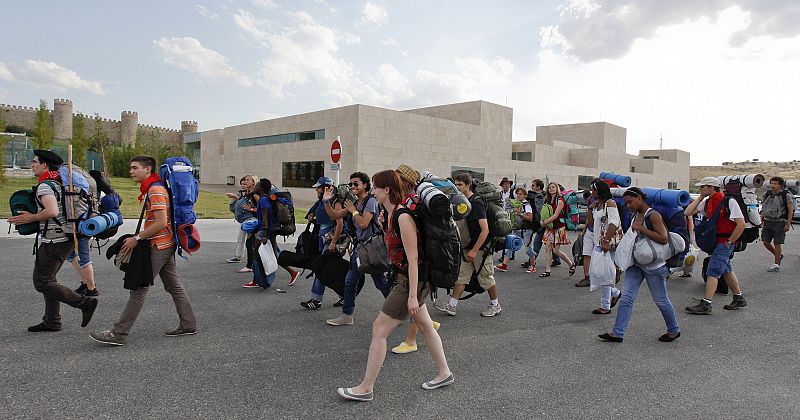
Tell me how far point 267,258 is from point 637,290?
4489 mm

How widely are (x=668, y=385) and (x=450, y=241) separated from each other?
2114 millimetres

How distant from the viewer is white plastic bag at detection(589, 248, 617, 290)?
573cm

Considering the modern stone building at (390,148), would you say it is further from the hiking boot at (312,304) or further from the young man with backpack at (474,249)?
the young man with backpack at (474,249)

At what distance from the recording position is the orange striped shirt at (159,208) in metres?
4.14

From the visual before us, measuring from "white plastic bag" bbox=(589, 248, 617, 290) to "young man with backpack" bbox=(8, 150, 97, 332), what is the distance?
5486 millimetres

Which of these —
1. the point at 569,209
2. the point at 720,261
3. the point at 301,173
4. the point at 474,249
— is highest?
the point at 301,173

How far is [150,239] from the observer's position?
428 cm

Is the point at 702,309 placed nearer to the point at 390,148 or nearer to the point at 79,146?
the point at 390,148

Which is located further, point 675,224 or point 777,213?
point 777,213

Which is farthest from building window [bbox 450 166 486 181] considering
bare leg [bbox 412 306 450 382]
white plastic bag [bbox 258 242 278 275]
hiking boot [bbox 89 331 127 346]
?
bare leg [bbox 412 306 450 382]

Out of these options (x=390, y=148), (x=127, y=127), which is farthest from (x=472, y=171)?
(x=127, y=127)

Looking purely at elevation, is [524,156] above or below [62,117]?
below

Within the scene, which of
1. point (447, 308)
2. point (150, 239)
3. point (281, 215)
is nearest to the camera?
point (150, 239)

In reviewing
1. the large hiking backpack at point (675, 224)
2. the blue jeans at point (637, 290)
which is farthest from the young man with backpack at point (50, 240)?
the large hiking backpack at point (675, 224)
